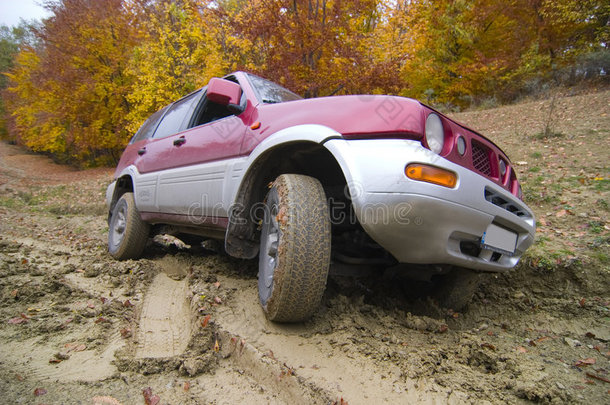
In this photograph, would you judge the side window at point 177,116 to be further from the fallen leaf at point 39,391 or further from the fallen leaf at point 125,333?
the fallen leaf at point 39,391

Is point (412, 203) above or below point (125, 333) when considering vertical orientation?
above

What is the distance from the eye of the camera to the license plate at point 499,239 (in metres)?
1.75

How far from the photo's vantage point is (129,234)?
3.46 meters

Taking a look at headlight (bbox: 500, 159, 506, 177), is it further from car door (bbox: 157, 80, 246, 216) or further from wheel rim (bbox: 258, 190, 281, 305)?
car door (bbox: 157, 80, 246, 216)

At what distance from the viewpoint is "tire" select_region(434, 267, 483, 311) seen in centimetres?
229

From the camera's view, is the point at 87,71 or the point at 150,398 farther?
the point at 87,71

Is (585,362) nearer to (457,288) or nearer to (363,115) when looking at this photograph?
(457,288)

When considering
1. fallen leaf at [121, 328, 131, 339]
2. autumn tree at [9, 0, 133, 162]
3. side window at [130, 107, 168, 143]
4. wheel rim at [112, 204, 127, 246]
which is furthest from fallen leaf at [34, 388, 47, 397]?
autumn tree at [9, 0, 133, 162]

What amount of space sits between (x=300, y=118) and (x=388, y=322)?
1.28 metres

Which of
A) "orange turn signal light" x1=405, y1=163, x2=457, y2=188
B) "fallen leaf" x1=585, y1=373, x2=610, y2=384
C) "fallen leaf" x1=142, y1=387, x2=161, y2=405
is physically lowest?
"fallen leaf" x1=142, y1=387, x2=161, y2=405

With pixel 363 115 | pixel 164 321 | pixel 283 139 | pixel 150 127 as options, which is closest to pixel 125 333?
pixel 164 321

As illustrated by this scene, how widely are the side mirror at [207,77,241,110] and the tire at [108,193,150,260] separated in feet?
6.12

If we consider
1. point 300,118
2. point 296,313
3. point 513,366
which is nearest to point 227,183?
point 300,118

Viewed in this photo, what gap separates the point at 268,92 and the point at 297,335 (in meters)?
1.83
